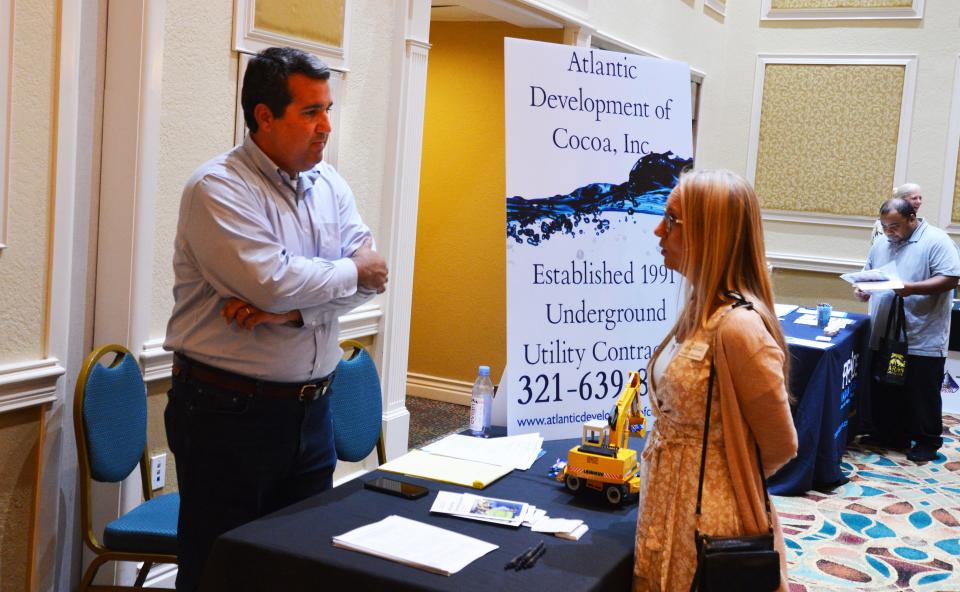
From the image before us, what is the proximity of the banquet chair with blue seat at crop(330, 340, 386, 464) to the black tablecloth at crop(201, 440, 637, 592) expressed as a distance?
2.94 ft

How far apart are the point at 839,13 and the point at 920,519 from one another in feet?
17.5

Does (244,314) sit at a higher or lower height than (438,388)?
higher

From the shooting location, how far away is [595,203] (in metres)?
3.11

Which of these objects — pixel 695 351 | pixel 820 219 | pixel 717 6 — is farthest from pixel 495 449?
pixel 717 6

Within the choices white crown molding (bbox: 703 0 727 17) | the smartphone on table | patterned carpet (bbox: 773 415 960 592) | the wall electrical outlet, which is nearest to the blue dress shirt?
the smartphone on table

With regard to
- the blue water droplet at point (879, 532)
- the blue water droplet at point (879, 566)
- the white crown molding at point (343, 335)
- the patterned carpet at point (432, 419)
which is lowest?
the blue water droplet at point (879, 566)

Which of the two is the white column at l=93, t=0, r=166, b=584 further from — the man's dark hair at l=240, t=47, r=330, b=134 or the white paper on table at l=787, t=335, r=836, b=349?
the white paper on table at l=787, t=335, r=836, b=349

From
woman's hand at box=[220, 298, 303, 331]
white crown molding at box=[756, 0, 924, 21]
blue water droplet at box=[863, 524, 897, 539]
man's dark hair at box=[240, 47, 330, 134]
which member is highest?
white crown molding at box=[756, 0, 924, 21]

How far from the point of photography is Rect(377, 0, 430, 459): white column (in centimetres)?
421

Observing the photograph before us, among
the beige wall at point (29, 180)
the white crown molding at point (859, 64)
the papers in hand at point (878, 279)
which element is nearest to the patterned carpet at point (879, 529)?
the papers in hand at point (878, 279)

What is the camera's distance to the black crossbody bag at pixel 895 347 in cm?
576

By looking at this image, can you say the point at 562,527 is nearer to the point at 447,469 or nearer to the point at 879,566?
the point at 447,469

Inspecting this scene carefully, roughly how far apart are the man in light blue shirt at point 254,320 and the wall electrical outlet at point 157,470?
104cm

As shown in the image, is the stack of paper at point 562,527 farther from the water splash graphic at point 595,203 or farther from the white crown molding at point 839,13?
the white crown molding at point 839,13
